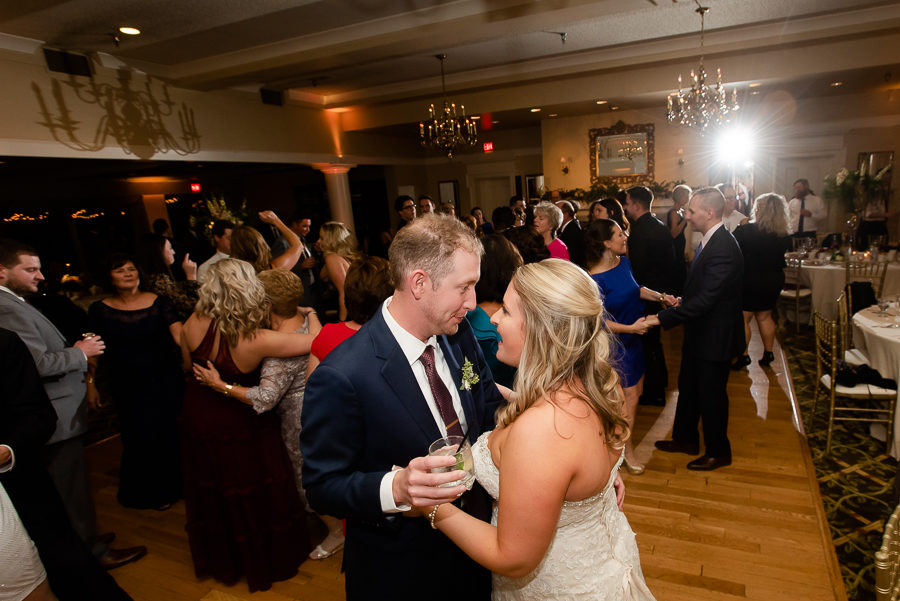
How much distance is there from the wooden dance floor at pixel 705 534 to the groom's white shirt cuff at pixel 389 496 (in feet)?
5.30

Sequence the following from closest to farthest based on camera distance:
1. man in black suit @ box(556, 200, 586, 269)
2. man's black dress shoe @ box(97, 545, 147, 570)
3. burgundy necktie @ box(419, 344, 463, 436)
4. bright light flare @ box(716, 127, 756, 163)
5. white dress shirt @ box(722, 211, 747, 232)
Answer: burgundy necktie @ box(419, 344, 463, 436) < man's black dress shoe @ box(97, 545, 147, 570) < man in black suit @ box(556, 200, 586, 269) < white dress shirt @ box(722, 211, 747, 232) < bright light flare @ box(716, 127, 756, 163)

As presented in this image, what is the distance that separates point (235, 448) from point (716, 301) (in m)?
2.74

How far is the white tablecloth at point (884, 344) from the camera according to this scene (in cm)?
309

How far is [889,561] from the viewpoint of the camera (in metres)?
1.26

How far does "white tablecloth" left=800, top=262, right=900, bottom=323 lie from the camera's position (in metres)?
5.20

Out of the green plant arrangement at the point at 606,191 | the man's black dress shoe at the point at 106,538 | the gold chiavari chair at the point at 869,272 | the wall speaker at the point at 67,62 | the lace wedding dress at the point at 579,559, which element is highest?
the wall speaker at the point at 67,62

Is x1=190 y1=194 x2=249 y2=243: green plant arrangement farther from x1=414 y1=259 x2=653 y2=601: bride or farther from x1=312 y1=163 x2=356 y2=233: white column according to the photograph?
x1=414 y1=259 x2=653 y2=601: bride

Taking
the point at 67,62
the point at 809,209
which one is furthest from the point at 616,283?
the point at 809,209

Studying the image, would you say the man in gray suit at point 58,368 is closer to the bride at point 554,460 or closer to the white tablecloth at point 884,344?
the bride at point 554,460

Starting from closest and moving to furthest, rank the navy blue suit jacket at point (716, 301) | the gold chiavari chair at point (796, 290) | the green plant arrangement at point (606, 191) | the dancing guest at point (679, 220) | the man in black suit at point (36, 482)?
the man in black suit at point (36, 482) < the navy blue suit jacket at point (716, 301) < the dancing guest at point (679, 220) < the gold chiavari chair at point (796, 290) < the green plant arrangement at point (606, 191)

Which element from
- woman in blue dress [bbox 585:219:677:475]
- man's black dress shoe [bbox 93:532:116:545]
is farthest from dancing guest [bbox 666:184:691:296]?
man's black dress shoe [bbox 93:532:116:545]

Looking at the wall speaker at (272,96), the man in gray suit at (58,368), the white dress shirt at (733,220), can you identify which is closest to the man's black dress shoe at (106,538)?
the man in gray suit at (58,368)

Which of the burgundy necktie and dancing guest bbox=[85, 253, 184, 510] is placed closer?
the burgundy necktie

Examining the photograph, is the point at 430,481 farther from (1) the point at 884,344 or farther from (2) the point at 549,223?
(1) the point at 884,344
